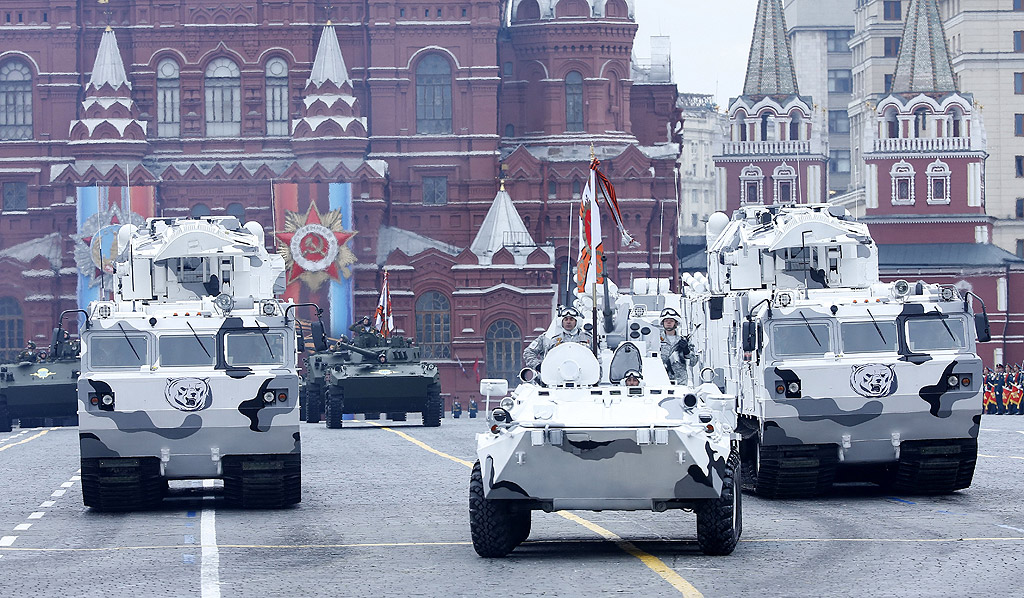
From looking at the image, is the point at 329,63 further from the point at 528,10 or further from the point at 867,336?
the point at 867,336

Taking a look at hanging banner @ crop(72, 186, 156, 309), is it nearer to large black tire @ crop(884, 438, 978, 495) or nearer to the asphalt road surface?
the asphalt road surface

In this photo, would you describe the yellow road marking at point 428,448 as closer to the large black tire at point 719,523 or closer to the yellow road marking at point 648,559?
the yellow road marking at point 648,559

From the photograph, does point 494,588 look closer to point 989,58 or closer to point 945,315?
point 945,315

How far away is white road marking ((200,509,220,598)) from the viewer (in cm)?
1567

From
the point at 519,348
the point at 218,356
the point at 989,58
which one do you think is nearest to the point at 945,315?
the point at 218,356

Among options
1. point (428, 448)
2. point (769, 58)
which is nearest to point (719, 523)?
point (428, 448)

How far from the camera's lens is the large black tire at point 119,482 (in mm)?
23234

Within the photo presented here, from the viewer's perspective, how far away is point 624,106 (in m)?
88.6

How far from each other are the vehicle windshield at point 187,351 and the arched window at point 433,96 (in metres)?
64.5

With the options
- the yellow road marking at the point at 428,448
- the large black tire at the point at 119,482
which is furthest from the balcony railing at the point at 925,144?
the large black tire at the point at 119,482

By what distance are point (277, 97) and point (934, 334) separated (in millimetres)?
66484

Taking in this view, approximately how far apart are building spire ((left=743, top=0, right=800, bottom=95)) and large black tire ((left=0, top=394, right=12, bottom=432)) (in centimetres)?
6781

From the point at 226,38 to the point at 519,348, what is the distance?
19.5m

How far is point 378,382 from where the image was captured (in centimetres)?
5066
